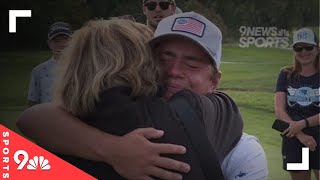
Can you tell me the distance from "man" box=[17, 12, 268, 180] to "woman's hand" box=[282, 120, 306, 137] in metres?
1.17

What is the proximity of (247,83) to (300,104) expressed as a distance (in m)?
0.26

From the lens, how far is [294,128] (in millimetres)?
2178

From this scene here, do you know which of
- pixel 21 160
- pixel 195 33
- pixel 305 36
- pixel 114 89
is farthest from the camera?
pixel 305 36

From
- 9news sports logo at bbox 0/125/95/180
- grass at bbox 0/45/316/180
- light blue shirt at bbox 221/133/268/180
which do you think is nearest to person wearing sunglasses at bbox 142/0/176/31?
grass at bbox 0/45/316/180

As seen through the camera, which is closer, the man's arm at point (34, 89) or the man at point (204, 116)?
the man at point (204, 116)

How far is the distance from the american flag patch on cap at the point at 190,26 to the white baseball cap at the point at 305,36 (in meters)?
1.17

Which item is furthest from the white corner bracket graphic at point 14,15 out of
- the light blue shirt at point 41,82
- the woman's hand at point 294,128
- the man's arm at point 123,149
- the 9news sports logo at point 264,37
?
the woman's hand at point 294,128

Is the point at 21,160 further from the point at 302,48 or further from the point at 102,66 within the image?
the point at 302,48

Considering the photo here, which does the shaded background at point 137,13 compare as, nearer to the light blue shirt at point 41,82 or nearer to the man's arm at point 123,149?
the light blue shirt at point 41,82

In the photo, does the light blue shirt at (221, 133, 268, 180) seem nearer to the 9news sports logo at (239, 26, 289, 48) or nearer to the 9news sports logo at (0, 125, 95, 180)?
the 9news sports logo at (0, 125, 95, 180)

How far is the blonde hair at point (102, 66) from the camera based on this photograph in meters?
0.88

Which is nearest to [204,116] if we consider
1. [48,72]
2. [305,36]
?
[48,72]

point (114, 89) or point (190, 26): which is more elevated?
point (190, 26)

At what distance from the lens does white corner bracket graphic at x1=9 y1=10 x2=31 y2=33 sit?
6.35 feet
